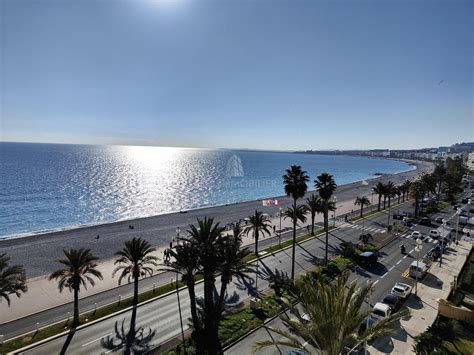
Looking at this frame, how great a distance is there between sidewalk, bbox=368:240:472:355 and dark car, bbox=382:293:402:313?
1.05m

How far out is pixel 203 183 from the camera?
15038 cm

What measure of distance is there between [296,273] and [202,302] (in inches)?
516

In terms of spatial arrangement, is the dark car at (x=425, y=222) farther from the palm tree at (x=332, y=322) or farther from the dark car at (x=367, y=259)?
the palm tree at (x=332, y=322)

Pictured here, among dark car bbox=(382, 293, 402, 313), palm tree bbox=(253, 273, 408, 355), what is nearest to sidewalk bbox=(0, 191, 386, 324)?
dark car bbox=(382, 293, 402, 313)

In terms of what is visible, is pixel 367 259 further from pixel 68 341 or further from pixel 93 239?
pixel 93 239

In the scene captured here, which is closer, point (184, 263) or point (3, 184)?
point (184, 263)

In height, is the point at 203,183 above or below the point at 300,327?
below

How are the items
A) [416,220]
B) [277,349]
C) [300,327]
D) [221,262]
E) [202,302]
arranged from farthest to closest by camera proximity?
[416,220]
[202,302]
[221,262]
[277,349]
[300,327]

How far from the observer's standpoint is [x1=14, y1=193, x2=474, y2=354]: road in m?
22.4

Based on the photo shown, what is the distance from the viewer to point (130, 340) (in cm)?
2283

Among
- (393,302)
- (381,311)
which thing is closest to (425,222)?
(393,302)

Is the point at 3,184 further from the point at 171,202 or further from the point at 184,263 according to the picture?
the point at 184,263

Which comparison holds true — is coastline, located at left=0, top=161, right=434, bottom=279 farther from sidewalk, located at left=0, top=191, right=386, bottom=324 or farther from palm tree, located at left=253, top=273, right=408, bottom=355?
palm tree, located at left=253, top=273, right=408, bottom=355

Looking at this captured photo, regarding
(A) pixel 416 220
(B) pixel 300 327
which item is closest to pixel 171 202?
(A) pixel 416 220
